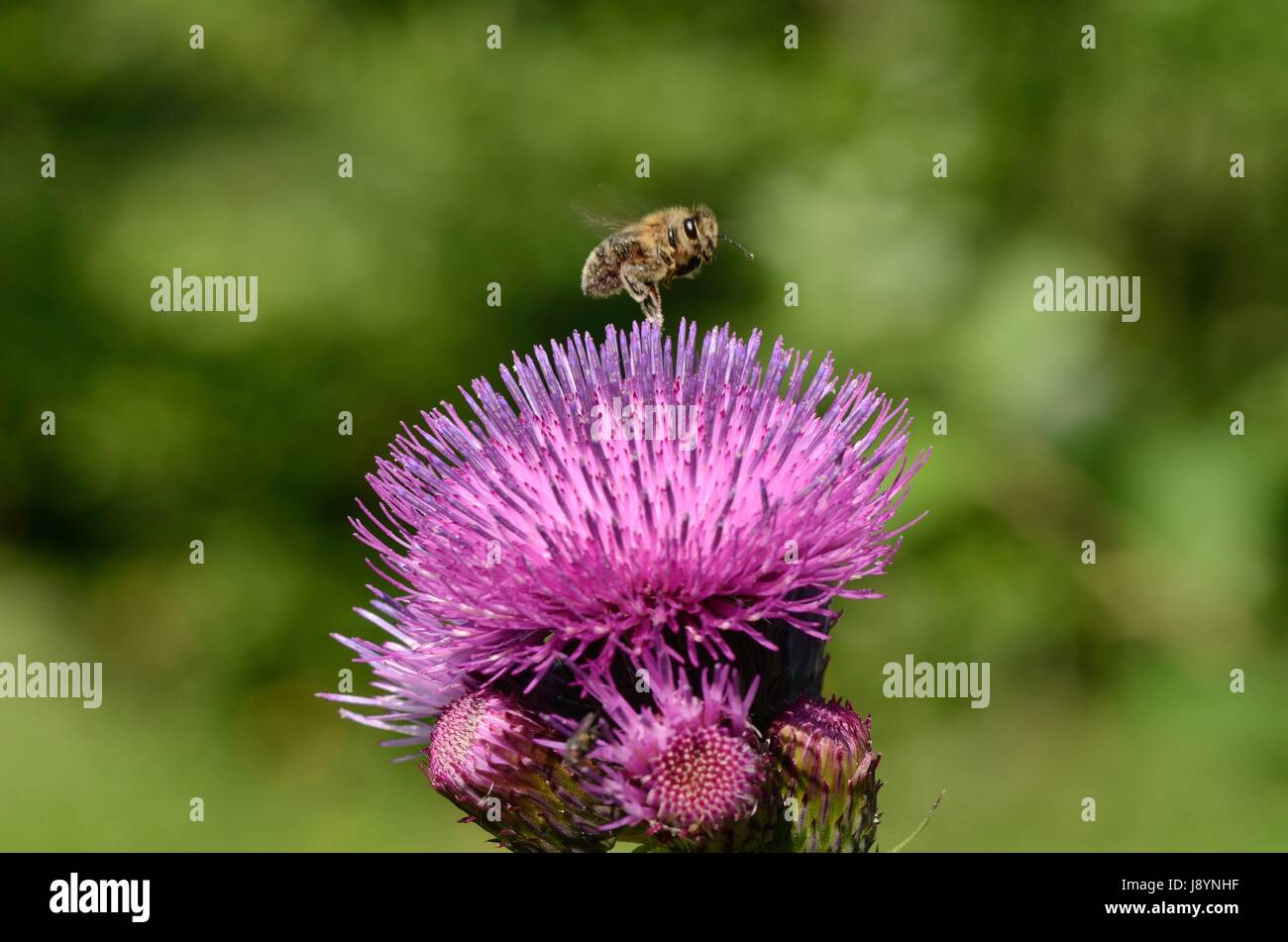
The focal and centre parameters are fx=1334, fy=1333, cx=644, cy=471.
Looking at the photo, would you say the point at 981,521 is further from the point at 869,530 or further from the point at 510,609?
the point at 510,609

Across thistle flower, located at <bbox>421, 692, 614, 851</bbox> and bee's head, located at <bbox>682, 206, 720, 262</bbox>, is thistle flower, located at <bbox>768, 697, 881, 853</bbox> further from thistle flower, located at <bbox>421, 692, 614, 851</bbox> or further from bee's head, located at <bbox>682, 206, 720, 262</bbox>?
bee's head, located at <bbox>682, 206, 720, 262</bbox>

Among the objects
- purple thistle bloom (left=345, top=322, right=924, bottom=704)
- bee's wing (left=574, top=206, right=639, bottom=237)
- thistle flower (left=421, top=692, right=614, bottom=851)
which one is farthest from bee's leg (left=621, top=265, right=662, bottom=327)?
thistle flower (left=421, top=692, right=614, bottom=851)

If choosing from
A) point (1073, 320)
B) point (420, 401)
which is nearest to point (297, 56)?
point (420, 401)

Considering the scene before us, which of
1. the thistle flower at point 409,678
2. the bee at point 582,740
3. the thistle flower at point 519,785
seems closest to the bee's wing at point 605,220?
the thistle flower at point 409,678

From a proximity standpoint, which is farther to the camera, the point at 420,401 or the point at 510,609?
the point at 420,401

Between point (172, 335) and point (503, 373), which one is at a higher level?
point (172, 335)

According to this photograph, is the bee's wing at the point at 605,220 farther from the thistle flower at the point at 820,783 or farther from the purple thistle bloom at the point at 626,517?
the thistle flower at the point at 820,783

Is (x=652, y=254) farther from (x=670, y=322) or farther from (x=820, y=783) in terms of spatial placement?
(x=670, y=322)
